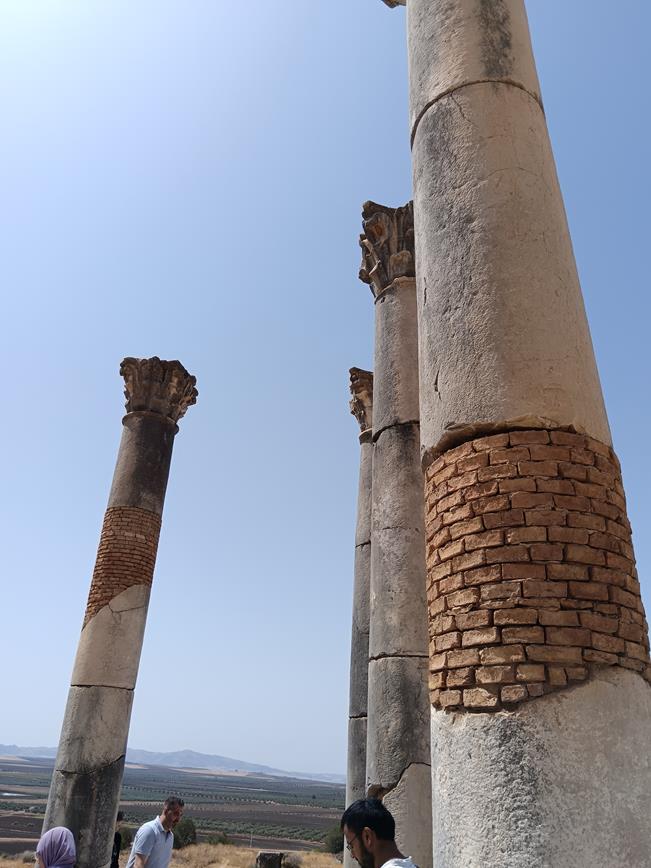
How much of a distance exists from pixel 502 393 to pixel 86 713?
883cm

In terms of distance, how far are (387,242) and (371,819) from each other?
710 cm

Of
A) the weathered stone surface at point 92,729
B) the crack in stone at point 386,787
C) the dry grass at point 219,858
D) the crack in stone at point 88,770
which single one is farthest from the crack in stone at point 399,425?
the dry grass at point 219,858

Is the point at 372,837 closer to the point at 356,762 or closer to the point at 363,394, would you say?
the point at 356,762

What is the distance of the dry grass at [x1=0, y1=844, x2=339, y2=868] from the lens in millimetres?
23812

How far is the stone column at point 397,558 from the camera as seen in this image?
614 centimetres

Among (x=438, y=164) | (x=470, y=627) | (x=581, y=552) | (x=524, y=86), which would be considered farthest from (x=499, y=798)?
(x=524, y=86)

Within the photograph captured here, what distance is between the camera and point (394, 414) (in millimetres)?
7832

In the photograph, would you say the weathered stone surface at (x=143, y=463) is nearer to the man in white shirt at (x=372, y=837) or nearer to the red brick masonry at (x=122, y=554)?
the red brick masonry at (x=122, y=554)

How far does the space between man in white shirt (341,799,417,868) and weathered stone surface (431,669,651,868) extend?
22 cm

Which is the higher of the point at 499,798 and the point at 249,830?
the point at 499,798

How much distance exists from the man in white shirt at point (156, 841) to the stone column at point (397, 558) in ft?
6.03

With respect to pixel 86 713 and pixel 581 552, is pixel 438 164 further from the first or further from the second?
pixel 86 713

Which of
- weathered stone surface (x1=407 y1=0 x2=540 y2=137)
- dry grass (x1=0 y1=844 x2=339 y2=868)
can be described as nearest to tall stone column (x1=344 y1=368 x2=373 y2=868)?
weathered stone surface (x1=407 y1=0 x2=540 y2=137)

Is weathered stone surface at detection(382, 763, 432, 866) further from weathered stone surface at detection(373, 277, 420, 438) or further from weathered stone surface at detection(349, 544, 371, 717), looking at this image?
weathered stone surface at detection(349, 544, 371, 717)
